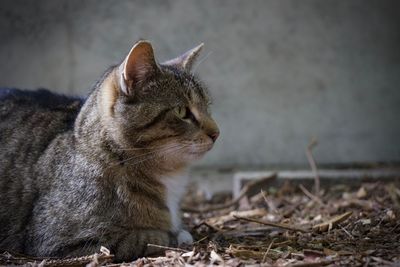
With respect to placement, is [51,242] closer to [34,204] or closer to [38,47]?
[34,204]

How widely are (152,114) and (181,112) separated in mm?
204

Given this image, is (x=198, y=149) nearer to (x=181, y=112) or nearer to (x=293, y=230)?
(x=181, y=112)

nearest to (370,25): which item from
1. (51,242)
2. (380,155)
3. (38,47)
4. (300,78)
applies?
(300,78)

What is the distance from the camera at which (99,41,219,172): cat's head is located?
3428mm

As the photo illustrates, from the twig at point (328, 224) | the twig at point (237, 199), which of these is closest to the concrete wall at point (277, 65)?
the twig at point (237, 199)

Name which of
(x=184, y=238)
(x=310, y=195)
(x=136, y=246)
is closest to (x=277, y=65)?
(x=310, y=195)

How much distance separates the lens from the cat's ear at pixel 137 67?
3.32 meters

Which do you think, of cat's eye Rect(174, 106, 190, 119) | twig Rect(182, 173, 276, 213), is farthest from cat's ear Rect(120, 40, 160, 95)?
twig Rect(182, 173, 276, 213)

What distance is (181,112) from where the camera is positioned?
3.54 metres

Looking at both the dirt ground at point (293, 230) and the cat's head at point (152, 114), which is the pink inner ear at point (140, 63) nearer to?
the cat's head at point (152, 114)

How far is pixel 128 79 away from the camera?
11.2ft

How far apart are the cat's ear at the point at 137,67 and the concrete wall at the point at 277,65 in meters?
3.51

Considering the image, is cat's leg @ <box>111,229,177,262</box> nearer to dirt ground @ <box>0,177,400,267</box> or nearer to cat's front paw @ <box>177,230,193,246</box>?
dirt ground @ <box>0,177,400,267</box>

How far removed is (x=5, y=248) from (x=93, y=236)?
2.24 ft
